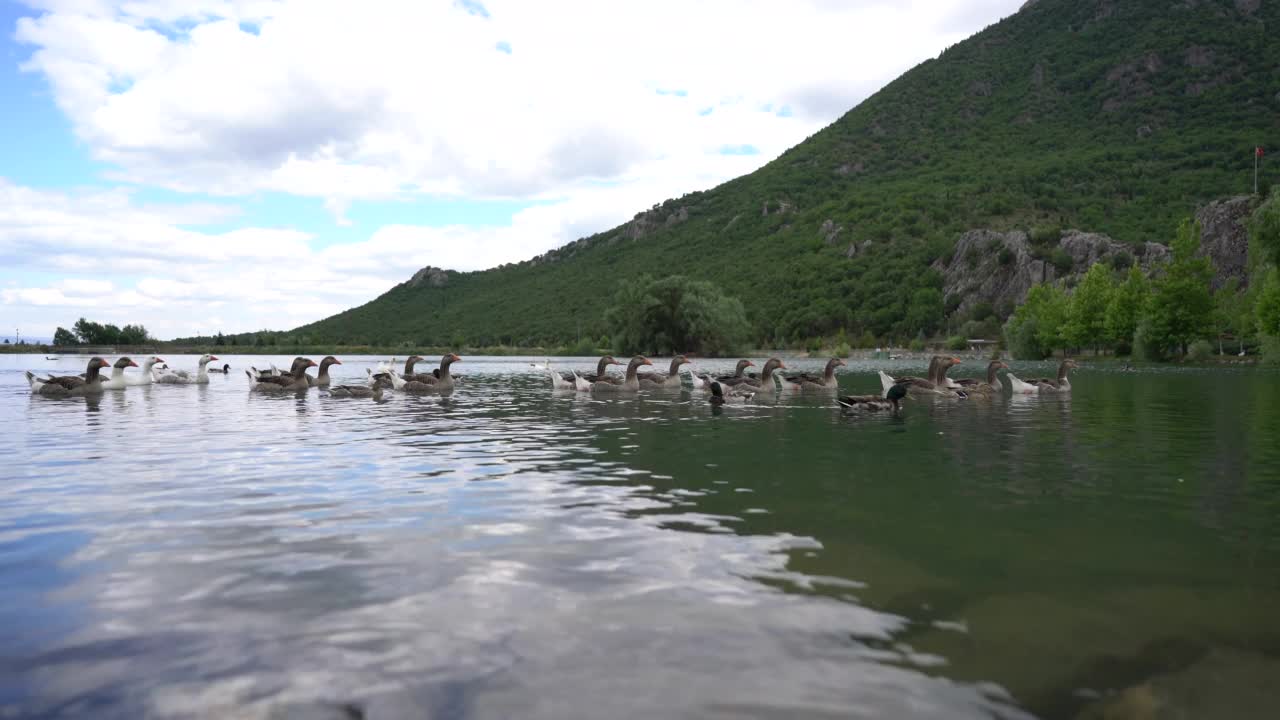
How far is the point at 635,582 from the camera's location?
6793 millimetres

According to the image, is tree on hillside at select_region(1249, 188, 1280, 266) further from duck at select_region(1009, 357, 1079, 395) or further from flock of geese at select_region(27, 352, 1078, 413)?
flock of geese at select_region(27, 352, 1078, 413)

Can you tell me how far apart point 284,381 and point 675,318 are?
80.3m

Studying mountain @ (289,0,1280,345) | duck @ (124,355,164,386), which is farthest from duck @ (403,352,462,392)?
mountain @ (289,0,1280,345)

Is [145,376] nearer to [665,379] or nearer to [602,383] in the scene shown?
[602,383]

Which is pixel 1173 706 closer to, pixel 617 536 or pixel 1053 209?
pixel 617 536

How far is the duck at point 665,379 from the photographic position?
36062 mm

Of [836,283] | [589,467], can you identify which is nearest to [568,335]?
[836,283]

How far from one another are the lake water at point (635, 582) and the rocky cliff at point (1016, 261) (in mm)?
128510

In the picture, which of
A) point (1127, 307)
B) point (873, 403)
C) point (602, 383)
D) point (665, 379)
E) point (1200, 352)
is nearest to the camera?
point (873, 403)

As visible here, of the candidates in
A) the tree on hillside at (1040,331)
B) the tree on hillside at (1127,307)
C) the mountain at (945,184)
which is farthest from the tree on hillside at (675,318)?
the tree on hillside at (1127,307)

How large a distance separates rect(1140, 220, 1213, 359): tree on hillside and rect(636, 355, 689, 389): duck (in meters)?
59.6

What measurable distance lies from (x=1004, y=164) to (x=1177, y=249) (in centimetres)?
8398

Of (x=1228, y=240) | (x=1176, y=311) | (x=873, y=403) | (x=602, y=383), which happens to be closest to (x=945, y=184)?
(x=1228, y=240)

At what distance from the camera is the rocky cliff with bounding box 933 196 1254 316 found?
128125mm
